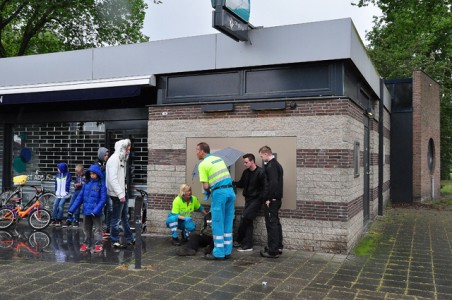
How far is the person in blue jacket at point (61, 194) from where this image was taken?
1025 centimetres

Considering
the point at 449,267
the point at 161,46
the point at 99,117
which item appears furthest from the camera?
the point at 99,117

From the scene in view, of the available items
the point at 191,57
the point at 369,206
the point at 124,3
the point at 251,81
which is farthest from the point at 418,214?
the point at 124,3

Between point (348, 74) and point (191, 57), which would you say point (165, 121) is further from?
point (348, 74)

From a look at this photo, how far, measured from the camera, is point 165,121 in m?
9.08

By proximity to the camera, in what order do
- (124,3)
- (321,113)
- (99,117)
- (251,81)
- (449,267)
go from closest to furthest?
1. (449,267)
2. (321,113)
3. (251,81)
4. (99,117)
5. (124,3)

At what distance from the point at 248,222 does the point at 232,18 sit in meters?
3.67

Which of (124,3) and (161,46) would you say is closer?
(161,46)

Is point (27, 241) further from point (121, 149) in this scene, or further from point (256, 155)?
point (256, 155)

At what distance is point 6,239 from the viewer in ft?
28.0

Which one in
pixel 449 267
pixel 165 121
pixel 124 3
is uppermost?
pixel 124 3

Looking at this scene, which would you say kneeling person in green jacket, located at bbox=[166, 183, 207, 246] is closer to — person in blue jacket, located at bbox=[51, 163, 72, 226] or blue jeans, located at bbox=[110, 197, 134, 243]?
blue jeans, located at bbox=[110, 197, 134, 243]

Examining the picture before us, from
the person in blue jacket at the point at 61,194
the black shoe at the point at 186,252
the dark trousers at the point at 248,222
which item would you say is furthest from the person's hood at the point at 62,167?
the dark trousers at the point at 248,222

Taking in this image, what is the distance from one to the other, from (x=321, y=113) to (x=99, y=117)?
19.0ft

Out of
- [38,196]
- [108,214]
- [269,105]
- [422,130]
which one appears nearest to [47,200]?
[38,196]
